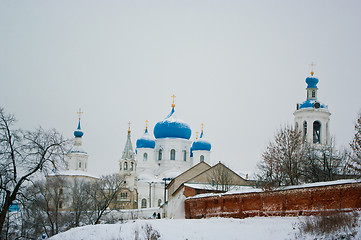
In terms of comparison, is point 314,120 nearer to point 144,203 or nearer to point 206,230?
point 144,203

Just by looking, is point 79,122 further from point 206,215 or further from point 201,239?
point 201,239

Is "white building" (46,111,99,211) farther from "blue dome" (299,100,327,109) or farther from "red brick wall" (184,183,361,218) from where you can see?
"red brick wall" (184,183,361,218)

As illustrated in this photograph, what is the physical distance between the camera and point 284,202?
2142 centimetres

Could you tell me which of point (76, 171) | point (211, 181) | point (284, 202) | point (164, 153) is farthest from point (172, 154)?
point (284, 202)

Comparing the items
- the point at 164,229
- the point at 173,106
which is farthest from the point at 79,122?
the point at 164,229

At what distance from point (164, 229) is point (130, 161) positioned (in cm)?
4665

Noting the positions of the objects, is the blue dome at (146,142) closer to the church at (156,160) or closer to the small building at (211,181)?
the church at (156,160)

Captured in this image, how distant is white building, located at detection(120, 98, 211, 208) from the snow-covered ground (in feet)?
144

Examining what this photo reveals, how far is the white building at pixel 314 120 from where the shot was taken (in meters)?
50.9

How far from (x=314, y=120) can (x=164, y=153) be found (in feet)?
76.5

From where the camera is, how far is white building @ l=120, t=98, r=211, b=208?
222 ft

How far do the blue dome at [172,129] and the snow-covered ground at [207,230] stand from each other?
146 feet

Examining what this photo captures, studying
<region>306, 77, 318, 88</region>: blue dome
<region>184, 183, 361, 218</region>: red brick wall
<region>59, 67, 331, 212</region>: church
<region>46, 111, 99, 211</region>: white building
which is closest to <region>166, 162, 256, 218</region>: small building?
<region>184, 183, 361, 218</region>: red brick wall

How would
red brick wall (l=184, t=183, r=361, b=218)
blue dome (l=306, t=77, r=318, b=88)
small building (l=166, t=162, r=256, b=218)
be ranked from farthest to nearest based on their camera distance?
blue dome (l=306, t=77, r=318, b=88)
small building (l=166, t=162, r=256, b=218)
red brick wall (l=184, t=183, r=361, b=218)
